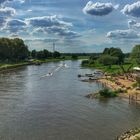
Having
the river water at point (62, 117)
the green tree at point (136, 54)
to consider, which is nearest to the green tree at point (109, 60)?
the green tree at point (136, 54)

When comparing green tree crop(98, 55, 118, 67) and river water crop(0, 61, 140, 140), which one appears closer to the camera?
river water crop(0, 61, 140, 140)

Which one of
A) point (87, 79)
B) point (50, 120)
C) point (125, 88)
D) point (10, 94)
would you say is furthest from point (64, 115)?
point (87, 79)

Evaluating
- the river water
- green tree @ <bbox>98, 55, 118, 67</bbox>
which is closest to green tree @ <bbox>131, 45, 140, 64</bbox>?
green tree @ <bbox>98, 55, 118, 67</bbox>

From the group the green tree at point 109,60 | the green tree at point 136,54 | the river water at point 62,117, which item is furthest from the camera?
the green tree at point 109,60

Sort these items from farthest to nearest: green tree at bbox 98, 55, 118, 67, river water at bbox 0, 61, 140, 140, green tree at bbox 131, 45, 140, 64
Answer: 1. green tree at bbox 98, 55, 118, 67
2. green tree at bbox 131, 45, 140, 64
3. river water at bbox 0, 61, 140, 140

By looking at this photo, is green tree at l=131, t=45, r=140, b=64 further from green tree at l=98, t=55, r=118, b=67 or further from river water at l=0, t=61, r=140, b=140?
river water at l=0, t=61, r=140, b=140

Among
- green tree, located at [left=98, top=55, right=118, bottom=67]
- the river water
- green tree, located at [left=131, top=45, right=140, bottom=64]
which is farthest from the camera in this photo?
green tree, located at [left=98, top=55, right=118, bottom=67]

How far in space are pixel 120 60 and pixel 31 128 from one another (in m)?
142

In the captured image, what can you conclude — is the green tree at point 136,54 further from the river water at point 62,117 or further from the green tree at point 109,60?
the river water at point 62,117

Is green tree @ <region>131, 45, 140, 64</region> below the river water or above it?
above

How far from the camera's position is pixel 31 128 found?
4747 centimetres

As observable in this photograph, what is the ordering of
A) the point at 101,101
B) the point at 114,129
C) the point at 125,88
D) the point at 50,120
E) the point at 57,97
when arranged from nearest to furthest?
the point at 114,129
the point at 50,120
the point at 101,101
the point at 57,97
the point at 125,88

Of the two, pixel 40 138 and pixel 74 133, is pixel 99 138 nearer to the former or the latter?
pixel 74 133

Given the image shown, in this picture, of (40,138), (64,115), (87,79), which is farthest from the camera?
(87,79)
